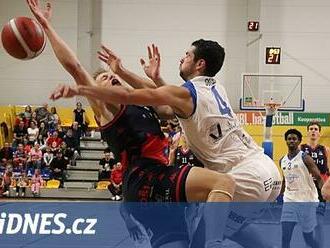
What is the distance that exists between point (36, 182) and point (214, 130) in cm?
1362

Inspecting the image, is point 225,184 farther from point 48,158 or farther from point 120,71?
point 48,158

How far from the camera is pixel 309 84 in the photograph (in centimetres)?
2039

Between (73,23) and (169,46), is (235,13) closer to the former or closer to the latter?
(169,46)

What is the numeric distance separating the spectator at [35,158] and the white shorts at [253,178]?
572 inches

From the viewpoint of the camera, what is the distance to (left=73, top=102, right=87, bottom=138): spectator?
19312 mm

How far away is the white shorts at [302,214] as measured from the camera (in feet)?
21.3

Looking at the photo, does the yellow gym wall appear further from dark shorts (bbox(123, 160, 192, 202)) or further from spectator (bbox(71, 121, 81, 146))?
dark shorts (bbox(123, 160, 192, 202))

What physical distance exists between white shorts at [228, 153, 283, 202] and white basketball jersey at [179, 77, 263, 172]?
6 cm

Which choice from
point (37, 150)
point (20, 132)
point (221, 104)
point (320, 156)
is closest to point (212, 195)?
point (221, 104)

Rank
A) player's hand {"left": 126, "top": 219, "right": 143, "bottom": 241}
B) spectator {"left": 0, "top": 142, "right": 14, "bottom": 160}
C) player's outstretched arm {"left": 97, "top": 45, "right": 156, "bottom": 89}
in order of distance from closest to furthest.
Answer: player's hand {"left": 126, "top": 219, "right": 143, "bottom": 241}, player's outstretched arm {"left": 97, "top": 45, "right": 156, "bottom": 89}, spectator {"left": 0, "top": 142, "right": 14, "bottom": 160}

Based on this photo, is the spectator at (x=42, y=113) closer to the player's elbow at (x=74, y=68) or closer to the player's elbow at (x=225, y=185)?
the player's elbow at (x=74, y=68)

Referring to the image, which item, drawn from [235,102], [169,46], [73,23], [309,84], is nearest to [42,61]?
[73,23]

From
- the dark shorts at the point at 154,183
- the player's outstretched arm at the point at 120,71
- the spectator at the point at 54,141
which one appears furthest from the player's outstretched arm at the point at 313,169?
the spectator at the point at 54,141

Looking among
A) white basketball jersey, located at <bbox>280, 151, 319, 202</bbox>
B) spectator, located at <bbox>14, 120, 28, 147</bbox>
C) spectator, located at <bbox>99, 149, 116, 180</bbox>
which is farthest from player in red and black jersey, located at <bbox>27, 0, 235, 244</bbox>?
spectator, located at <bbox>14, 120, 28, 147</bbox>
